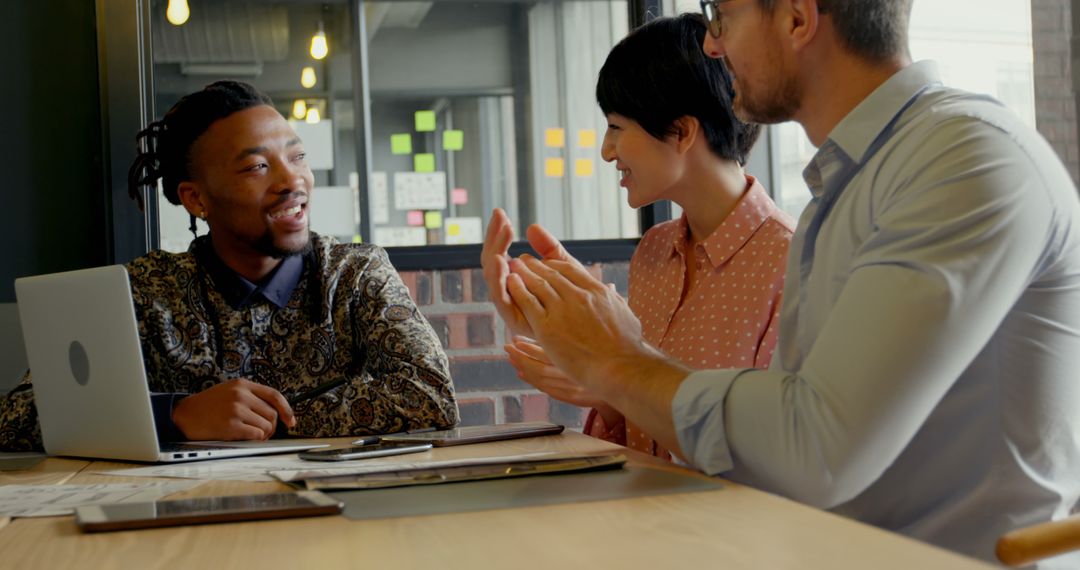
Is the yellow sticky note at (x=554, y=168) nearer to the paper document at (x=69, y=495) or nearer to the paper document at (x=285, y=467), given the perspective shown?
the paper document at (x=285, y=467)

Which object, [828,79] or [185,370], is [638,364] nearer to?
[828,79]

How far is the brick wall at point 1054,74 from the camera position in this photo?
6.32 feet

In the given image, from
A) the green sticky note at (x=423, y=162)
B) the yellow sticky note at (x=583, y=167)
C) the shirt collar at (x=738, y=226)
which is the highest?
the green sticky note at (x=423, y=162)

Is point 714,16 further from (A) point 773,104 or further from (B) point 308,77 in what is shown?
(B) point 308,77

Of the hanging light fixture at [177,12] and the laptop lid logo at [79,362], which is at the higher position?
the hanging light fixture at [177,12]

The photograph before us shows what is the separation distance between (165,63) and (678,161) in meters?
1.48

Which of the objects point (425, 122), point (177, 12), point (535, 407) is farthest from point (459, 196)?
point (177, 12)

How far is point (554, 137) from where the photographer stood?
10.7 ft

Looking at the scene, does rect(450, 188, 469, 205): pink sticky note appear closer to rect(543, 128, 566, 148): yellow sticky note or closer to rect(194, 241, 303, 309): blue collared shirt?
rect(543, 128, 566, 148): yellow sticky note

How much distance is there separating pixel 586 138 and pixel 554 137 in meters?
0.10

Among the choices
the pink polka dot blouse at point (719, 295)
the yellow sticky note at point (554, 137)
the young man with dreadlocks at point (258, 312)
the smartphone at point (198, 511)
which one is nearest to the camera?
the smartphone at point (198, 511)

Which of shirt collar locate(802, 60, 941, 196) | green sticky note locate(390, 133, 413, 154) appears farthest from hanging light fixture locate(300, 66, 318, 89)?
shirt collar locate(802, 60, 941, 196)

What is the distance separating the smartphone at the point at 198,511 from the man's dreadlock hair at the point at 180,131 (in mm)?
1440

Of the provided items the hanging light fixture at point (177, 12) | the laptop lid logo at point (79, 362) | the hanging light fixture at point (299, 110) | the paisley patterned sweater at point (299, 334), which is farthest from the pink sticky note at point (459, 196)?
the laptop lid logo at point (79, 362)
